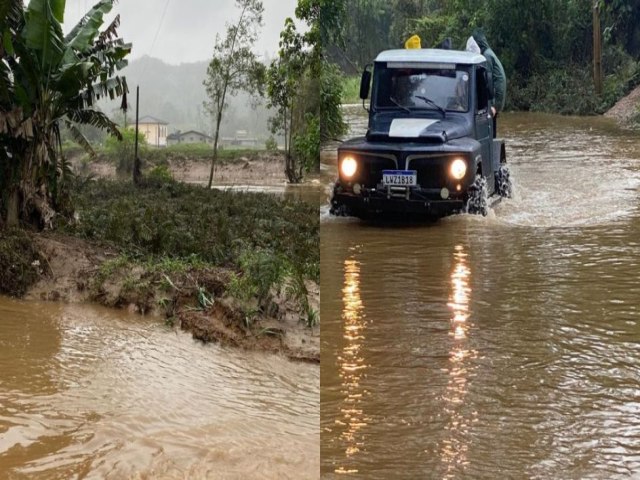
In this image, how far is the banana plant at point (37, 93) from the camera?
24.8 feet

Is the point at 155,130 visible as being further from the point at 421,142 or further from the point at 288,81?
the point at 421,142

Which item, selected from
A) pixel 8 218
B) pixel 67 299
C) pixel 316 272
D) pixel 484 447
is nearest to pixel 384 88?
pixel 316 272

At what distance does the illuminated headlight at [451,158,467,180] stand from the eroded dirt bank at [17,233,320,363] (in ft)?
4.89

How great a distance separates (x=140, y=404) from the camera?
161 inches

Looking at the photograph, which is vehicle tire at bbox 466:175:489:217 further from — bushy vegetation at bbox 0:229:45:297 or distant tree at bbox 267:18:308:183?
bushy vegetation at bbox 0:229:45:297

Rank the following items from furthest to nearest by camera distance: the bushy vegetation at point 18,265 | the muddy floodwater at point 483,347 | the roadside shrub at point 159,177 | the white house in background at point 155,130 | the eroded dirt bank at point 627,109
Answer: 1. the white house in background at point 155,130
2. the roadside shrub at point 159,177
3. the eroded dirt bank at point 627,109
4. the bushy vegetation at point 18,265
5. the muddy floodwater at point 483,347

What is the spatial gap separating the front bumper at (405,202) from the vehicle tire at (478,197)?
0.10 m

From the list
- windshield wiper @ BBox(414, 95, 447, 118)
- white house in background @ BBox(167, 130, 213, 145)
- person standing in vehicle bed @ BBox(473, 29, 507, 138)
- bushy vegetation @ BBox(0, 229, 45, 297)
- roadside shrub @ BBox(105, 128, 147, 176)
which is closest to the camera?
bushy vegetation @ BBox(0, 229, 45, 297)

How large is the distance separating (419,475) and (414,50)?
17.5ft

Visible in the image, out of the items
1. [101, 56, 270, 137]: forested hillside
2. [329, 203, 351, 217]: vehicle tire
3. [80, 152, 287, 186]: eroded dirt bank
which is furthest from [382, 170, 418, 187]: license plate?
[101, 56, 270, 137]: forested hillside

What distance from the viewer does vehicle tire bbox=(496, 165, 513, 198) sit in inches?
324

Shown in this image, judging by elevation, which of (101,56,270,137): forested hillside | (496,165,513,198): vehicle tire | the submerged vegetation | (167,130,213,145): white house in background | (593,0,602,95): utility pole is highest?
(101,56,270,137): forested hillside

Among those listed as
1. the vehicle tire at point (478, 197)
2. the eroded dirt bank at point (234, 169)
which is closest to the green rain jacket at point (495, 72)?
the vehicle tire at point (478, 197)

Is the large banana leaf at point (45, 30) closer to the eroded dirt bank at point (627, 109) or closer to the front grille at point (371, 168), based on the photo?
the front grille at point (371, 168)
